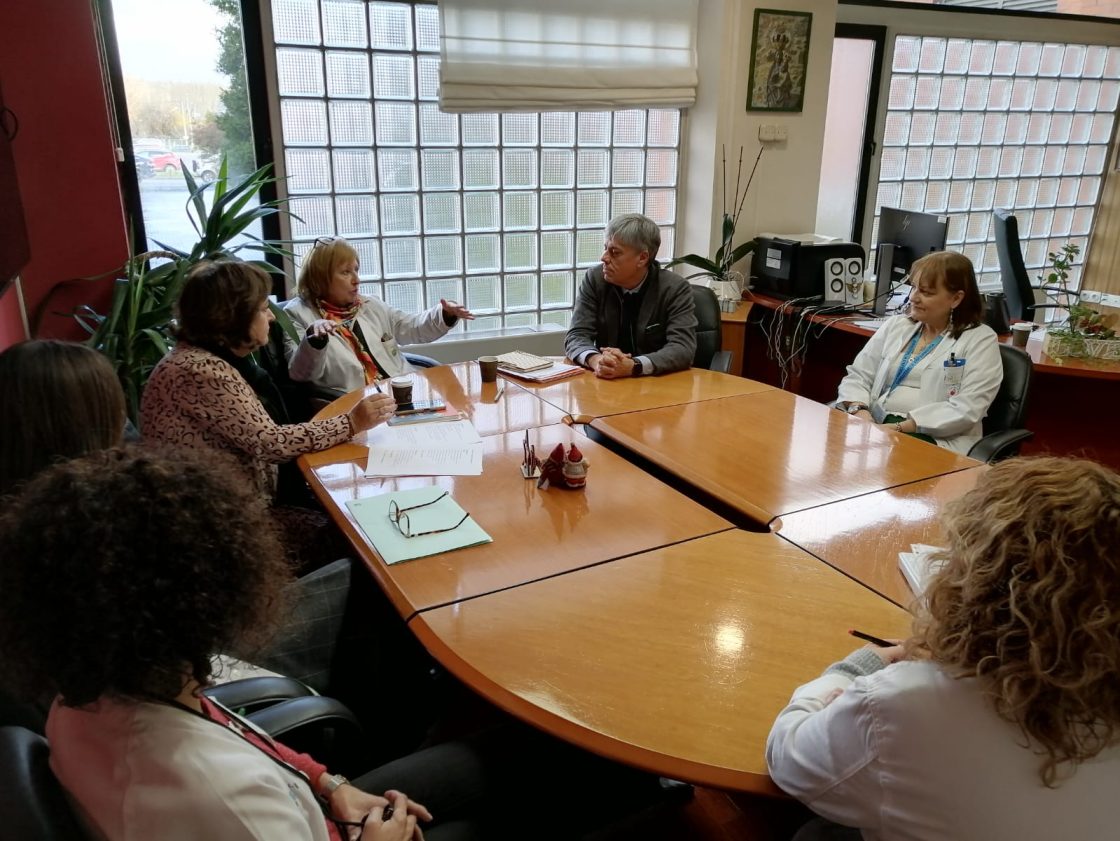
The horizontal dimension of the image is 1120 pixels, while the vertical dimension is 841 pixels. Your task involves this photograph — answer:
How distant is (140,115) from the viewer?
3.18 metres

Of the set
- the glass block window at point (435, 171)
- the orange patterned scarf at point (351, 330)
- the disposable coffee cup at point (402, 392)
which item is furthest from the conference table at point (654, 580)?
the glass block window at point (435, 171)

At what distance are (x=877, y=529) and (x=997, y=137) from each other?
463cm

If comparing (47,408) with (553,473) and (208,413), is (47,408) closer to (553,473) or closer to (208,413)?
(208,413)

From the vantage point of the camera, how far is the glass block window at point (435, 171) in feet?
11.3

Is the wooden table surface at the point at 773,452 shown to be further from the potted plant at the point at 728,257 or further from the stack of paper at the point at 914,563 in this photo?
the potted plant at the point at 728,257

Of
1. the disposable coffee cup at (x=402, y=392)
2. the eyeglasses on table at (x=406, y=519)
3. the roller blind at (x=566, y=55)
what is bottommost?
the eyeglasses on table at (x=406, y=519)

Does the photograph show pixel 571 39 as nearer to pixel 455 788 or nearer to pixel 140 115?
pixel 140 115

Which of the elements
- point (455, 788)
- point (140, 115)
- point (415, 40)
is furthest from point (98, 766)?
point (415, 40)

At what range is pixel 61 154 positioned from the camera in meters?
2.78

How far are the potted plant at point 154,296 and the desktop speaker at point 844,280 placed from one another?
2.61 m

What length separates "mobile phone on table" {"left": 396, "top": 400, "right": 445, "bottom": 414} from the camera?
2365 mm

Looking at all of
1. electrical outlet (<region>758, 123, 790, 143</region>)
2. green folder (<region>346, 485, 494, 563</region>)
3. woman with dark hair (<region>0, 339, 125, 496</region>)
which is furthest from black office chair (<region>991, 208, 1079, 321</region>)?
woman with dark hair (<region>0, 339, 125, 496</region>)

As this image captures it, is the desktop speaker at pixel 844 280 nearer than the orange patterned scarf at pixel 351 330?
No

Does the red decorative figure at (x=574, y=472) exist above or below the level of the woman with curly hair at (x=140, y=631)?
below
